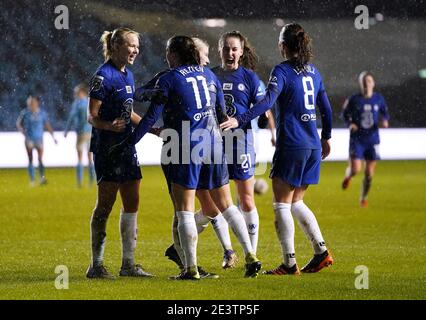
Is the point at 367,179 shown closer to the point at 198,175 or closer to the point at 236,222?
the point at 236,222

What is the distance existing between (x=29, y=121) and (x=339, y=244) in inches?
444

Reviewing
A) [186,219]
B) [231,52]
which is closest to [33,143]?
[231,52]

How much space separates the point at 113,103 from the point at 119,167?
478 mm

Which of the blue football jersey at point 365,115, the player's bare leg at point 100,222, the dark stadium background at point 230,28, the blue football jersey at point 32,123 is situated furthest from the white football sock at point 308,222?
the dark stadium background at point 230,28

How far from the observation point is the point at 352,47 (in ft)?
106

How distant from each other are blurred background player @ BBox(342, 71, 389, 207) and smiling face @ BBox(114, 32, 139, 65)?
813 centimetres

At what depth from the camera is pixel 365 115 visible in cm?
1573

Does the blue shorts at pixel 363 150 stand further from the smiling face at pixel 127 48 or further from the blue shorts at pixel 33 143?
the smiling face at pixel 127 48

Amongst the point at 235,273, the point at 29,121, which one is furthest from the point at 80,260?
the point at 29,121

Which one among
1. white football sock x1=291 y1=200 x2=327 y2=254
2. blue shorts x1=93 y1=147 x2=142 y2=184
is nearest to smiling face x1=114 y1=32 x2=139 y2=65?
blue shorts x1=93 y1=147 x2=142 y2=184

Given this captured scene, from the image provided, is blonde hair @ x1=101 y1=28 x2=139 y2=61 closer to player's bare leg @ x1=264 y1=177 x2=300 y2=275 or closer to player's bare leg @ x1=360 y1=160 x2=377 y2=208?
player's bare leg @ x1=264 y1=177 x2=300 y2=275

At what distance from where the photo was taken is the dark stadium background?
30016 mm

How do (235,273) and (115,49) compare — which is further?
(235,273)

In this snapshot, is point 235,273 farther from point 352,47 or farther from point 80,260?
point 352,47
